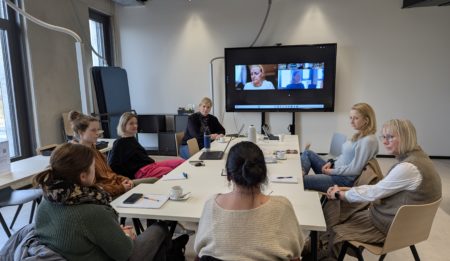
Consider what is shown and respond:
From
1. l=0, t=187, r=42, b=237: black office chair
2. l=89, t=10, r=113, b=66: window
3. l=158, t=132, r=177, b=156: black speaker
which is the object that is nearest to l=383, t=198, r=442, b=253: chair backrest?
l=0, t=187, r=42, b=237: black office chair

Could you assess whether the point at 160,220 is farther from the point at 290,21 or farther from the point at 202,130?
the point at 290,21

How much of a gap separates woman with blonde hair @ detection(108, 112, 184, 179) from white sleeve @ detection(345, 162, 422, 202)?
1779 mm

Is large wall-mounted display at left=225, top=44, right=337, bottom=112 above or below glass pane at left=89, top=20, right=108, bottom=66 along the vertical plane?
below

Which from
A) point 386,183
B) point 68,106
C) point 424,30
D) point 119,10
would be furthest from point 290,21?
point 386,183

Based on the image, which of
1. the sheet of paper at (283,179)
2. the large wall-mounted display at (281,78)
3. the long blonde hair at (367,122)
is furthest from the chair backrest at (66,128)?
the long blonde hair at (367,122)

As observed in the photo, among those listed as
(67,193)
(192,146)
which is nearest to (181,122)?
(192,146)

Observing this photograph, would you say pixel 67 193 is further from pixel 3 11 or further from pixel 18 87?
pixel 3 11

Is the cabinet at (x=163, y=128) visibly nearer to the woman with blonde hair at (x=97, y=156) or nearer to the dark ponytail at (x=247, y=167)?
the woman with blonde hair at (x=97, y=156)

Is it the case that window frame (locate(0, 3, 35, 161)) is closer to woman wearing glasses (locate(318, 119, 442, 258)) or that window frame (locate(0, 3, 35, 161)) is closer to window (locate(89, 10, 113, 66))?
window (locate(89, 10, 113, 66))

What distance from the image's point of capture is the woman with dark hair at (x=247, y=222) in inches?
44.1

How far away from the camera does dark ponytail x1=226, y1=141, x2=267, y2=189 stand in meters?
1.18

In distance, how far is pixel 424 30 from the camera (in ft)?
16.4

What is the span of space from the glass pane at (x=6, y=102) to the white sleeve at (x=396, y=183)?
4279mm

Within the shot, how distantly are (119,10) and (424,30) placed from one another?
5.40 metres
